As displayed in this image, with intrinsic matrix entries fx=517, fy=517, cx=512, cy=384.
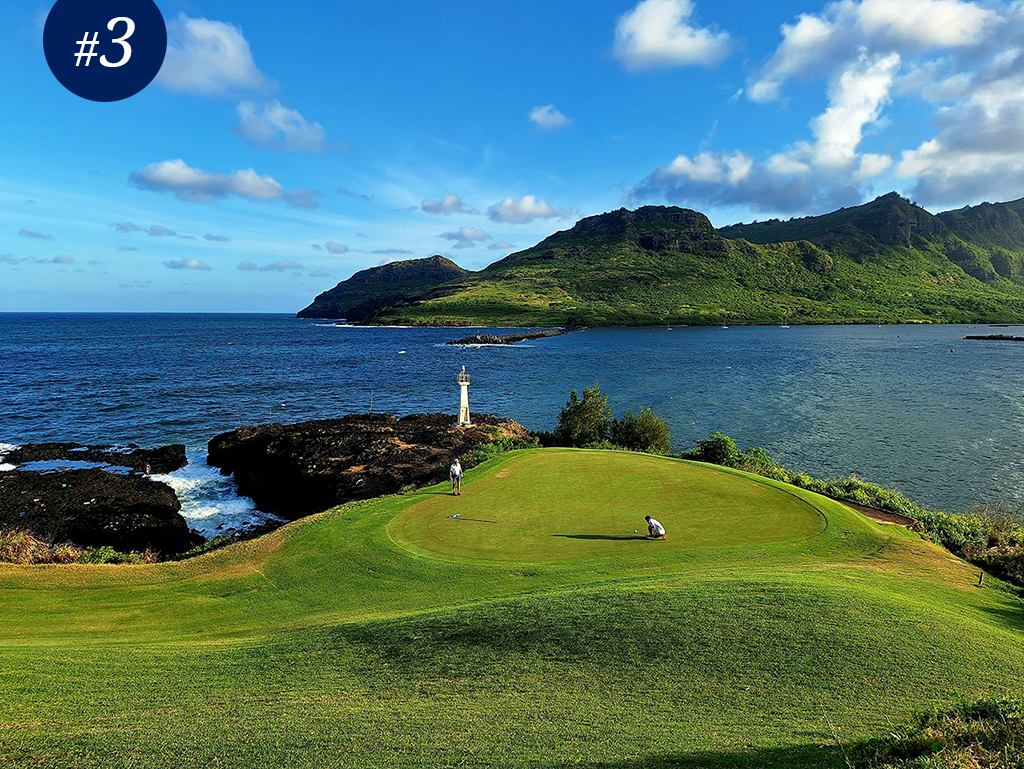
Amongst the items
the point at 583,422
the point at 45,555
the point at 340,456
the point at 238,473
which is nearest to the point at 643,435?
the point at 583,422

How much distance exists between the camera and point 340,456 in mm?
31938

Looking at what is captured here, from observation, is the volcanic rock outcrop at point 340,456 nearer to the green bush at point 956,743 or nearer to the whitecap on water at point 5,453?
the whitecap on water at point 5,453

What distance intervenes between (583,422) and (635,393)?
110 feet

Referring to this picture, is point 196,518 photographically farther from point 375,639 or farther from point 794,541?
point 794,541

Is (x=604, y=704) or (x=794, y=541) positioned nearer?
(x=604, y=704)

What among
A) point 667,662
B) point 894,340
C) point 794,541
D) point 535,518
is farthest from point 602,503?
point 894,340

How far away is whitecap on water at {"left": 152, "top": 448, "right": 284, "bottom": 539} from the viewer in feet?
95.1

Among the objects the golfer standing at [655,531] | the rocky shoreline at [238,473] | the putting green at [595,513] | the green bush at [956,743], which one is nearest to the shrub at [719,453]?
the putting green at [595,513]

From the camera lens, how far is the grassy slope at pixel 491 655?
7.32m

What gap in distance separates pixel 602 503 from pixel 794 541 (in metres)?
6.28

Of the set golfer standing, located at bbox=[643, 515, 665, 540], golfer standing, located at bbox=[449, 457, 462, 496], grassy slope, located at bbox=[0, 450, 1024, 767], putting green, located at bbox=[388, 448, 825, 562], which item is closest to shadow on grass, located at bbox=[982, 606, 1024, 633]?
grassy slope, located at bbox=[0, 450, 1024, 767]

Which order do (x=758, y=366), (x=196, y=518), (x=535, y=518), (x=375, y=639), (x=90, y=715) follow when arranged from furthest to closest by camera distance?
(x=758, y=366), (x=196, y=518), (x=535, y=518), (x=375, y=639), (x=90, y=715)

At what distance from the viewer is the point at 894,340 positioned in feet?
495

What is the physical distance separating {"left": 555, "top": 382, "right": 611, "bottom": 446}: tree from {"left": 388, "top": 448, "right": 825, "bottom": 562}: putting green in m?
14.5
